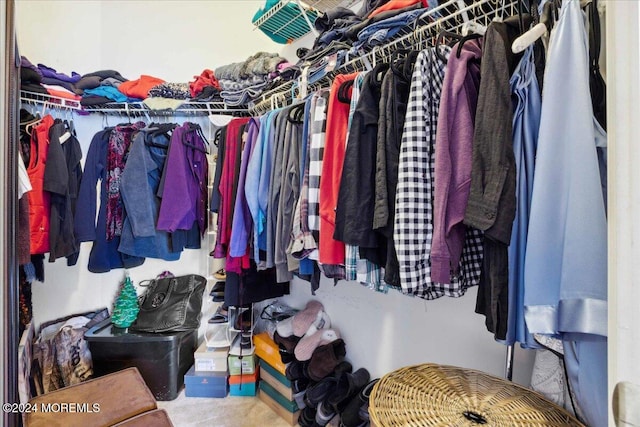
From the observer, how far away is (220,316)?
85.7 inches

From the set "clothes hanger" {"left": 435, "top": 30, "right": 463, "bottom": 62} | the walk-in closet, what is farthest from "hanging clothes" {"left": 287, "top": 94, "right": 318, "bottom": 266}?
"clothes hanger" {"left": 435, "top": 30, "right": 463, "bottom": 62}

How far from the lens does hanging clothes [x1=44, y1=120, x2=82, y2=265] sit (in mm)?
1563

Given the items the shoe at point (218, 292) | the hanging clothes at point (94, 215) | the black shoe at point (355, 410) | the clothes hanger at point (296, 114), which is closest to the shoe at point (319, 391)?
the black shoe at point (355, 410)

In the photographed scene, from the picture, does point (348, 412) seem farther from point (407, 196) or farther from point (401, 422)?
point (407, 196)

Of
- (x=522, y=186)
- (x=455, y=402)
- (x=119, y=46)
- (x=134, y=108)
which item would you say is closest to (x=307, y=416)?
(x=455, y=402)

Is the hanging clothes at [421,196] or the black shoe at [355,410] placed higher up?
the hanging clothes at [421,196]

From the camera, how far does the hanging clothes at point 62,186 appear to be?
1.56 meters

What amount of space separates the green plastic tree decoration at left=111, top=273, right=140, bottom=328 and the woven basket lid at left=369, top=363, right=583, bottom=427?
5.99 ft

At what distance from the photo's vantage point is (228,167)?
1556 millimetres

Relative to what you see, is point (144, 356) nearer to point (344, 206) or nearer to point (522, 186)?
point (344, 206)

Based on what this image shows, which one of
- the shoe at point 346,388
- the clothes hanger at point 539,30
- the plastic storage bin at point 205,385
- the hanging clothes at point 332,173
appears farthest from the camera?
the plastic storage bin at point 205,385

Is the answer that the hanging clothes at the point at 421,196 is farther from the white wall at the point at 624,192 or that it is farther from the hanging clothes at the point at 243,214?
the hanging clothes at the point at 243,214

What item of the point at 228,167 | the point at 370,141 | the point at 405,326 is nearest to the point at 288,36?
the point at 228,167

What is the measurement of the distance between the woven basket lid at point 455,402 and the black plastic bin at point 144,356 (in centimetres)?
152
